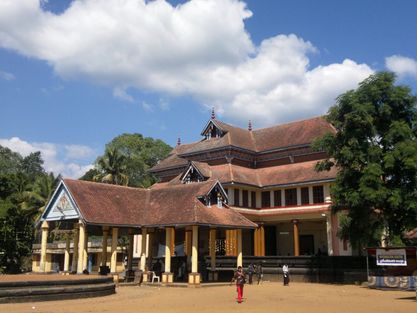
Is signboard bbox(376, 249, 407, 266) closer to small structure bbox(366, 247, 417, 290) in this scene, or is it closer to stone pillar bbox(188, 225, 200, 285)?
small structure bbox(366, 247, 417, 290)

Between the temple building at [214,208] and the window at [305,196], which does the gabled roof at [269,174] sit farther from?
the window at [305,196]

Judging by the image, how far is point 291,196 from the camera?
127 feet

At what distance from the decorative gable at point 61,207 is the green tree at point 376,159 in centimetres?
1489

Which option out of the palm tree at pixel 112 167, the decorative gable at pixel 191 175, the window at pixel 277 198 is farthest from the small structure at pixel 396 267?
the palm tree at pixel 112 167

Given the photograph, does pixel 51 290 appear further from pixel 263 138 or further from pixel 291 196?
pixel 263 138

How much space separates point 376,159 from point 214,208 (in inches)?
373

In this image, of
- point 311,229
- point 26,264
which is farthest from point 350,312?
point 26,264

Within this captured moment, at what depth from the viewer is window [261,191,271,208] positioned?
132 ft

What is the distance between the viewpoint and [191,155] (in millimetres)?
42906

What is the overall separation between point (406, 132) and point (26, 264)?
34.1m

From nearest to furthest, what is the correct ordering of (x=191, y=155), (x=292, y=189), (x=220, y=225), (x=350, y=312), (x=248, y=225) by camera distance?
(x=350, y=312), (x=220, y=225), (x=248, y=225), (x=292, y=189), (x=191, y=155)

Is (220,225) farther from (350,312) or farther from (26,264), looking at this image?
(26,264)

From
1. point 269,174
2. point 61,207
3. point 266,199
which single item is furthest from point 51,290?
point 269,174

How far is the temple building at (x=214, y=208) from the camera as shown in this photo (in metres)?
26.3
